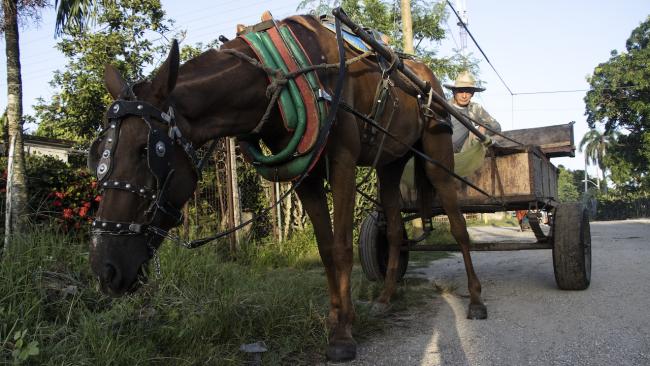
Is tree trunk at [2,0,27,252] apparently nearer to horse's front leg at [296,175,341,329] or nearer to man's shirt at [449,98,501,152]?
horse's front leg at [296,175,341,329]

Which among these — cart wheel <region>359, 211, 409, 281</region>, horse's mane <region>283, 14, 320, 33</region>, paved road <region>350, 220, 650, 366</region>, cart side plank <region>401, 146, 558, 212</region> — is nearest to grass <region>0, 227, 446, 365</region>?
paved road <region>350, 220, 650, 366</region>

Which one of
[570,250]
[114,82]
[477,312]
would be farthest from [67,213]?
[570,250]

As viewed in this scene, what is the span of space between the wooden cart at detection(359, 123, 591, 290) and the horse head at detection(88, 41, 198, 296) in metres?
3.41

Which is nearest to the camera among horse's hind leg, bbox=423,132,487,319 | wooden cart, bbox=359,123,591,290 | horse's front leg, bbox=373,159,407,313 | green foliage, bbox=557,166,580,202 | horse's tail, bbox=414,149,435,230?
horse's hind leg, bbox=423,132,487,319

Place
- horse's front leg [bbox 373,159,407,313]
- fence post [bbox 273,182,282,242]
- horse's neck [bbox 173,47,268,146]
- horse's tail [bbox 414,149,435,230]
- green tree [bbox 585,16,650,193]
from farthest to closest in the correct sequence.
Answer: green tree [bbox 585,16,650,193], fence post [bbox 273,182,282,242], horse's tail [bbox 414,149,435,230], horse's front leg [bbox 373,159,407,313], horse's neck [bbox 173,47,268,146]

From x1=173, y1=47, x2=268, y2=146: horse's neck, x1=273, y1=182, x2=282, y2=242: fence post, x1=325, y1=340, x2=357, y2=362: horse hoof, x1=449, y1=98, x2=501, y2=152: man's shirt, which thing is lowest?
x1=325, y1=340, x2=357, y2=362: horse hoof

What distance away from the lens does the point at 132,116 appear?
7.83 ft

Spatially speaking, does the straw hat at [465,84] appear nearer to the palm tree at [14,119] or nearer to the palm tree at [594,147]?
the palm tree at [14,119]

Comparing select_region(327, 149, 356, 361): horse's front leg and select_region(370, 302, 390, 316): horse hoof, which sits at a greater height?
select_region(327, 149, 356, 361): horse's front leg

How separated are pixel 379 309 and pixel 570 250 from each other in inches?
78.4

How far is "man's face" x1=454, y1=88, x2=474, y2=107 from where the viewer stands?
20.9 ft

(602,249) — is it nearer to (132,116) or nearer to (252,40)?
(252,40)

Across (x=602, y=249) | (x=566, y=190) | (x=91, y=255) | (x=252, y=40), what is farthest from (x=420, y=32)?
(x=566, y=190)

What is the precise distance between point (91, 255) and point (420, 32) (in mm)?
19771
